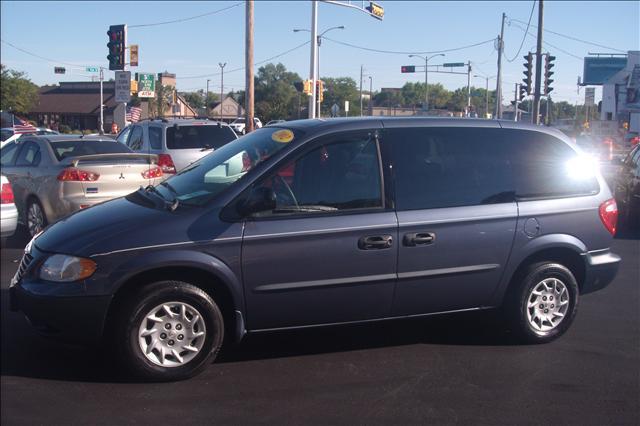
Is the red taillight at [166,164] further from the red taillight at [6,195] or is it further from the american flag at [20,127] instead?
the american flag at [20,127]

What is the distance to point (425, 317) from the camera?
5605 mm

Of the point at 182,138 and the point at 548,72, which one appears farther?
the point at 548,72

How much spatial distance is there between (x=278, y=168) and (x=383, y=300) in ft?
4.07

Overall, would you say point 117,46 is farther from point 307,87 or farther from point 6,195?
point 6,195

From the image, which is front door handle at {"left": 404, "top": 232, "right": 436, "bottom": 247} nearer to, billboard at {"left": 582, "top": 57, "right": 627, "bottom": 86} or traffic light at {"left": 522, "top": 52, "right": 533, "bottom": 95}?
traffic light at {"left": 522, "top": 52, "right": 533, "bottom": 95}

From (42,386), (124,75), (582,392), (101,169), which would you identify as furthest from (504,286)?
(124,75)

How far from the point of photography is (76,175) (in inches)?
390

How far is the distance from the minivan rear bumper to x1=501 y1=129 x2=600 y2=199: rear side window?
1.76 ft

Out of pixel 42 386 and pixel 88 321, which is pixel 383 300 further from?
pixel 42 386

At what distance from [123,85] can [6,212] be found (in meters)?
14.8

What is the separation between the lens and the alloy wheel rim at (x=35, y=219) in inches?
405

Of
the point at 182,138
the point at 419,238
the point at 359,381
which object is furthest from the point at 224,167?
Result: the point at 182,138

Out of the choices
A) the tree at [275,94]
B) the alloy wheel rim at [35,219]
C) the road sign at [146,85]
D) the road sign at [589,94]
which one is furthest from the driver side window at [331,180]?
the road sign at [589,94]

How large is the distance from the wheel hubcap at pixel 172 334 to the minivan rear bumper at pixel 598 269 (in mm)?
3235
